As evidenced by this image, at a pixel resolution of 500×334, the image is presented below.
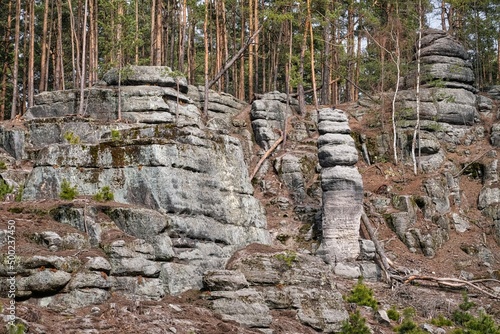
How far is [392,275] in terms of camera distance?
2223cm

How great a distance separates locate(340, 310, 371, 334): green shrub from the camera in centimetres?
1482

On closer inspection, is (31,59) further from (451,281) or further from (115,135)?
(451,281)

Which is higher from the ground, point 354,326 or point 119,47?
point 119,47

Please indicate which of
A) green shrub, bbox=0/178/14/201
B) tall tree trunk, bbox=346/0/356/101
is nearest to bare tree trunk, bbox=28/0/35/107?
green shrub, bbox=0/178/14/201

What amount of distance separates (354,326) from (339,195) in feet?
26.8

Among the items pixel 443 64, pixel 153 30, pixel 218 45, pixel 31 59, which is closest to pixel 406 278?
pixel 443 64

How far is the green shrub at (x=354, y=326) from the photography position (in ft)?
48.6

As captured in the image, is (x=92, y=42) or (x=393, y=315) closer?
(x=393, y=315)

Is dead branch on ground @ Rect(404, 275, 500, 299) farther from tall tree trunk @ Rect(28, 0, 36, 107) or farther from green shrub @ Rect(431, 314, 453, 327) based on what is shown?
tall tree trunk @ Rect(28, 0, 36, 107)

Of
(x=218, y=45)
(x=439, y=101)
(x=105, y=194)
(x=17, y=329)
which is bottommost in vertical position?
(x=17, y=329)

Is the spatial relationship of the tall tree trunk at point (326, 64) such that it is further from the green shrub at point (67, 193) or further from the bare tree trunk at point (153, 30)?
the green shrub at point (67, 193)

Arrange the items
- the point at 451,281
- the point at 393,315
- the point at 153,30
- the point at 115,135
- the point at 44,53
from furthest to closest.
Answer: the point at 153,30 → the point at 44,53 → the point at 451,281 → the point at 115,135 → the point at 393,315

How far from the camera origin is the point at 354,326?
50.3 feet

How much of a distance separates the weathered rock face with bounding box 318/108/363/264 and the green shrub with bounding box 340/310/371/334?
22.3 ft
